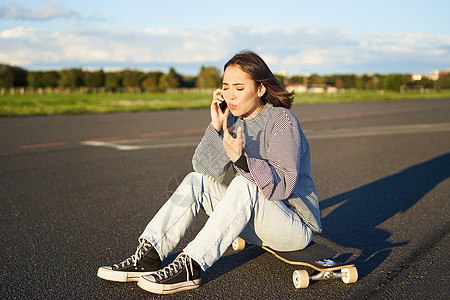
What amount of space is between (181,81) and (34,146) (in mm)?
142220

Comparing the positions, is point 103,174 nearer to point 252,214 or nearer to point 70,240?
point 70,240

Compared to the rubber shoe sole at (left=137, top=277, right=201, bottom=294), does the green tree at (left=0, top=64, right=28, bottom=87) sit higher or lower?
higher

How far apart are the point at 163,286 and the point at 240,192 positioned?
2.44 ft

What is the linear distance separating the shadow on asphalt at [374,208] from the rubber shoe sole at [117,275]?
1.56 meters

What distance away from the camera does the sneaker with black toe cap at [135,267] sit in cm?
298

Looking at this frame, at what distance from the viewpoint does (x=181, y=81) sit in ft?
490

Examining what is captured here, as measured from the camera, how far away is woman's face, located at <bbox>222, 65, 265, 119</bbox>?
3.08 m

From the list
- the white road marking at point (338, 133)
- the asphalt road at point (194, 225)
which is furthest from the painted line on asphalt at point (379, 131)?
the asphalt road at point (194, 225)

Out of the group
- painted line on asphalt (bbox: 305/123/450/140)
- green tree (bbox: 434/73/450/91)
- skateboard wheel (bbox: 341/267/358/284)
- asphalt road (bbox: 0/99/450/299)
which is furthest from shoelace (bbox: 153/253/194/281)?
painted line on asphalt (bbox: 305/123/450/140)

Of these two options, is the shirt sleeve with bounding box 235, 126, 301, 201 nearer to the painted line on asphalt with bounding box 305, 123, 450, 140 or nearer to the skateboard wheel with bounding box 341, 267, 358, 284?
the skateboard wheel with bounding box 341, 267, 358, 284

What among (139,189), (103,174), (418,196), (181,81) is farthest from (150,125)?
(181,81)

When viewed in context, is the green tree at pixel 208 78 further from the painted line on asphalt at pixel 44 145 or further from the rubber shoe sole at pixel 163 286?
the rubber shoe sole at pixel 163 286

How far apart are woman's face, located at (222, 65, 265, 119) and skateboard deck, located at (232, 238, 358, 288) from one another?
1035 millimetres

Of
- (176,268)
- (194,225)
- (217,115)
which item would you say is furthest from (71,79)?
(176,268)
